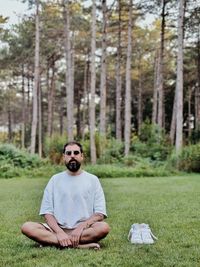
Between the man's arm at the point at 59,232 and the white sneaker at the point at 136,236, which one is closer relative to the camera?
the man's arm at the point at 59,232

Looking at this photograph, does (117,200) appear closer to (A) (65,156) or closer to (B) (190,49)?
(A) (65,156)

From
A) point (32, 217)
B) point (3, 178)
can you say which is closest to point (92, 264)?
point (32, 217)

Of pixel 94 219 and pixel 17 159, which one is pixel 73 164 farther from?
pixel 17 159

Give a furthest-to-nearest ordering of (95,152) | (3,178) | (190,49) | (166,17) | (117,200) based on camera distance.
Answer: (190,49)
(166,17)
(95,152)
(3,178)
(117,200)

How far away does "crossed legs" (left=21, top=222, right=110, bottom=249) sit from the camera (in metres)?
5.47

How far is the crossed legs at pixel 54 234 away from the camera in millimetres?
5469

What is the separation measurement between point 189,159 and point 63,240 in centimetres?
1383

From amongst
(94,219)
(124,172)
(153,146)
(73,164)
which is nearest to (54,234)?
(94,219)

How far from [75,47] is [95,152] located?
16138 mm

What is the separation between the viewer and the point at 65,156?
5.55m

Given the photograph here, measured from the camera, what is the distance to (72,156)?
18.1 ft

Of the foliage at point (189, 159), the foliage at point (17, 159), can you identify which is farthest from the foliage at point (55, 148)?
the foliage at point (189, 159)

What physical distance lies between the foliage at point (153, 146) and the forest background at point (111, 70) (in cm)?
5

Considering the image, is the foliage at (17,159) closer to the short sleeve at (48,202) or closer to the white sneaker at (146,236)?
the white sneaker at (146,236)
